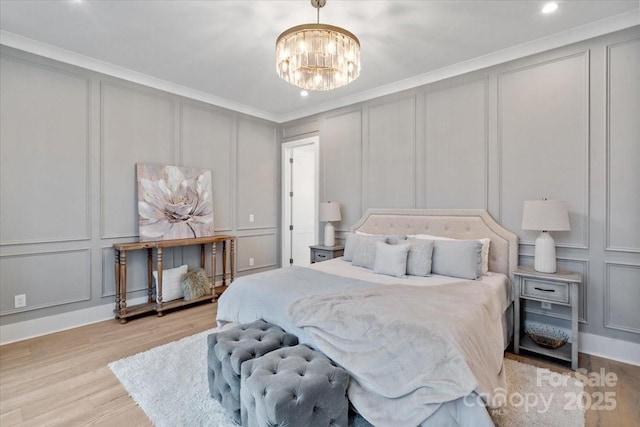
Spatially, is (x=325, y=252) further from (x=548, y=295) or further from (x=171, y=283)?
(x=548, y=295)

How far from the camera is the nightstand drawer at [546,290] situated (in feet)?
8.30

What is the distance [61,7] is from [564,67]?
4387 millimetres

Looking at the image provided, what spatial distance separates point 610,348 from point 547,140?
1.92m

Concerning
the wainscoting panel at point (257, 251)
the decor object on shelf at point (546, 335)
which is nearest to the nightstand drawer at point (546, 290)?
the decor object on shelf at point (546, 335)

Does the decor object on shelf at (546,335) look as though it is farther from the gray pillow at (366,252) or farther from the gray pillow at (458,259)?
the gray pillow at (366,252)

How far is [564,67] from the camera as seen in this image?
284 centimetres

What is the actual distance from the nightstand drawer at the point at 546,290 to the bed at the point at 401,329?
162mm

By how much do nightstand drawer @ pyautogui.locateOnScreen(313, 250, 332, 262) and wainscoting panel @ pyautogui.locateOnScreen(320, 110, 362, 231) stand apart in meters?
0.50

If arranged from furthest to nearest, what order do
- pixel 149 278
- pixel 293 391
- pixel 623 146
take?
pixel 149 278
pixel 623 146
pixel 293 391

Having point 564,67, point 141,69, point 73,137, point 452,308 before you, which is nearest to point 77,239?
point 73,137

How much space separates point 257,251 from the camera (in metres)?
5.14

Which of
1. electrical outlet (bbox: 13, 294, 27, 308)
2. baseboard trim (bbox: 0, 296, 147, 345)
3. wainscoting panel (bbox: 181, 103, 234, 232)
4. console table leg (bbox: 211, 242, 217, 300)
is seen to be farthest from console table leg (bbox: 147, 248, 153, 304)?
electrical outlet (bbox: 13, 294, 27, 308)

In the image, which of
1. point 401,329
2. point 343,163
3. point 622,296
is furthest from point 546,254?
point 343,163

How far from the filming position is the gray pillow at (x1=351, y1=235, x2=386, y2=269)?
3.28 m
